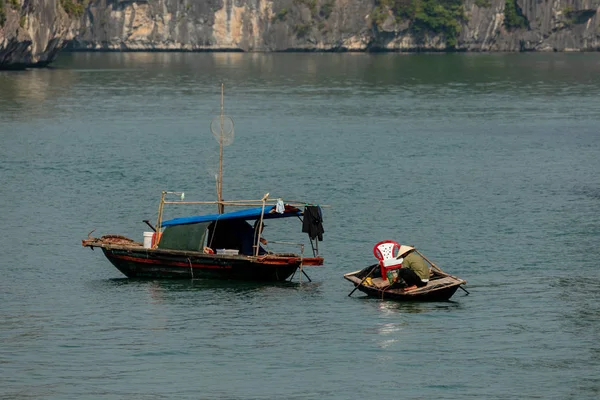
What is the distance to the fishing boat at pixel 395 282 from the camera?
36375 mm

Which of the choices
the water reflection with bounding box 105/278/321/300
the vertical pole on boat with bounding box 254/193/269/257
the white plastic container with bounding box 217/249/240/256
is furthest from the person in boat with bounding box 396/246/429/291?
the white plastic container with bounding box 217/249/240/256

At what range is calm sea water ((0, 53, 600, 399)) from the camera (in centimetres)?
3020

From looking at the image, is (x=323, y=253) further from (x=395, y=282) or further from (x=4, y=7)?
(x=4, y=7)

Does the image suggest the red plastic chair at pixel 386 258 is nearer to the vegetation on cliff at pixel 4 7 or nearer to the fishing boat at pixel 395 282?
the fishing boat at pixel 395 282

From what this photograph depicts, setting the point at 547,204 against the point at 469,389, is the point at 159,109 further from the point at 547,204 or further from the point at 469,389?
the point at 469,389

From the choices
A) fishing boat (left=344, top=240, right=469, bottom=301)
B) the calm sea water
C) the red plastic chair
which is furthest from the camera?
the red plastic chair

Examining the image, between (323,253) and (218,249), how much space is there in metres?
5.80

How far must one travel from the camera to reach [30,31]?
147 m

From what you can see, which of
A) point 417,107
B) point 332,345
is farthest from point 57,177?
point 417,107

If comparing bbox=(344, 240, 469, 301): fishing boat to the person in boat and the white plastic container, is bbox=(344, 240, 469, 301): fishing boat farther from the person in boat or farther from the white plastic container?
the white plastic container

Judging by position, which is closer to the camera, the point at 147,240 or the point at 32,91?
the point at 147,240

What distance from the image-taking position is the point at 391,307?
36.4m

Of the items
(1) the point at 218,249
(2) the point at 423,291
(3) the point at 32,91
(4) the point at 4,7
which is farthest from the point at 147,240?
(4) the point at 4,7

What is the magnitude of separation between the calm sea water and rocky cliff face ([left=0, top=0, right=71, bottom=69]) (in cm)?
3430
